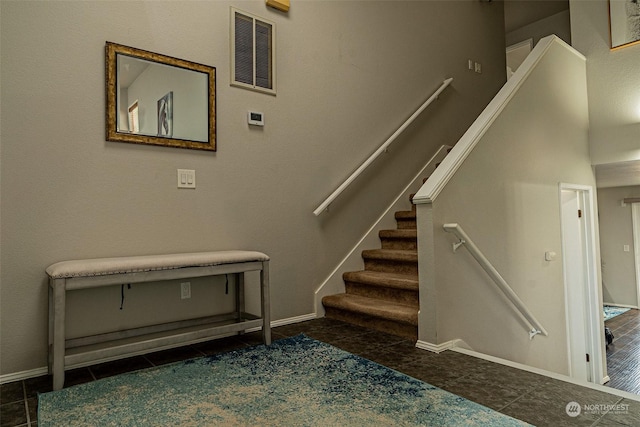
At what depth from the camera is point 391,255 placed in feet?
11.2

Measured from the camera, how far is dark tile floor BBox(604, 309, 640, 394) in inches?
182

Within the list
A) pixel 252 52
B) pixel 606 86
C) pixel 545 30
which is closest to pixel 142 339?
pixel 252 52

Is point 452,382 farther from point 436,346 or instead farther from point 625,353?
point 625,353

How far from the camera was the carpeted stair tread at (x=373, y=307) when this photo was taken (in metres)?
2.66

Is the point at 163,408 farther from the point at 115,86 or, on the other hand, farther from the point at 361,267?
the point at 361,267

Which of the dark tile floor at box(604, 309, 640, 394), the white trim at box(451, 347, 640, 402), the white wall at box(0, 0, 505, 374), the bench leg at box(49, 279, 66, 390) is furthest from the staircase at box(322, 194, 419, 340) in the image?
the dark tile floor at box(604, 309, 640, 394)

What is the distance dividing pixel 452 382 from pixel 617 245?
7981 mm

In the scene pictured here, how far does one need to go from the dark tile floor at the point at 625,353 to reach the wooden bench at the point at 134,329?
4.57 metres

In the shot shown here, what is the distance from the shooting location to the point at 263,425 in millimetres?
1553

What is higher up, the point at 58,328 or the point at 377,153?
the point at 377,153

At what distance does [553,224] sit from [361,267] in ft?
6.72

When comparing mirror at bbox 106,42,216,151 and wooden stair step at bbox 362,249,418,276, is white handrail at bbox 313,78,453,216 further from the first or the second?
mirror at bbox 106,42,216,151

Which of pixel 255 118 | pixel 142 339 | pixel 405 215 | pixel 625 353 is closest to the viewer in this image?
pixel 142 339

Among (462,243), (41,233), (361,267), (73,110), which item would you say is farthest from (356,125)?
(41,233)
